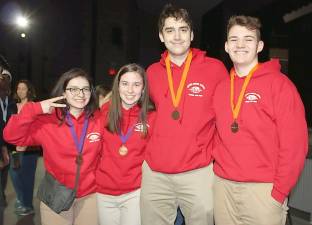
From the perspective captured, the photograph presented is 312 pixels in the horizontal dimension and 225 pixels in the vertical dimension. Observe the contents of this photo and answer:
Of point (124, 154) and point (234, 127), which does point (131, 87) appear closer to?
point (124, 154)

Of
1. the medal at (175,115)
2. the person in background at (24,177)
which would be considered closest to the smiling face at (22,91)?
the person in background at (24,177)

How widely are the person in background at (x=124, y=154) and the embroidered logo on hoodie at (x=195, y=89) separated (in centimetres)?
46

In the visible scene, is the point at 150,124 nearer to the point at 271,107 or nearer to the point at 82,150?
the point at 82,150

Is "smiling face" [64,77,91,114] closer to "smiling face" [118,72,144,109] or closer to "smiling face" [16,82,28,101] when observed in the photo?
"smiling face" [118,72,144,109]

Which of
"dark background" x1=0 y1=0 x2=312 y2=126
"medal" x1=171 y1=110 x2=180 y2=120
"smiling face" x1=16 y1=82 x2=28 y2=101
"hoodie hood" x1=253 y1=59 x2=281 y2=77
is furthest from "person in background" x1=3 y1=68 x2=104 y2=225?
"dark background" x1=0 y1=0 x2=312 y2=126

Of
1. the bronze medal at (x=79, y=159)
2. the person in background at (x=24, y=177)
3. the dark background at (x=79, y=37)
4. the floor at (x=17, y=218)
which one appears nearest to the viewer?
the bronze medal at (x=79, y=159)

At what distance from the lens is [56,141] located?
10.9 ft

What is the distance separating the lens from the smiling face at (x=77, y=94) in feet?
11.1

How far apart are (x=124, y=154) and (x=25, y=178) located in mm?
3134

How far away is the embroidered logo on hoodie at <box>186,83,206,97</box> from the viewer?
128 inches

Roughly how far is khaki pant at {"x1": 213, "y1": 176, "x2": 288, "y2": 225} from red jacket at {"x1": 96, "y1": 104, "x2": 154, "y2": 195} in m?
0.74

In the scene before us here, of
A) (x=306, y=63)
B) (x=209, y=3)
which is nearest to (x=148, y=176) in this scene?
(x=209, y=3)

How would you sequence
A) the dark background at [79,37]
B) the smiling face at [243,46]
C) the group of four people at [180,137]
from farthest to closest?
the dark background at [79,37]
the smiling face at [243,46]
the group of four people at [180,137]

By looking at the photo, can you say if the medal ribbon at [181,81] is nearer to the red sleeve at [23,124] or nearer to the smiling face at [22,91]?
the red sleeve at [23,124]
